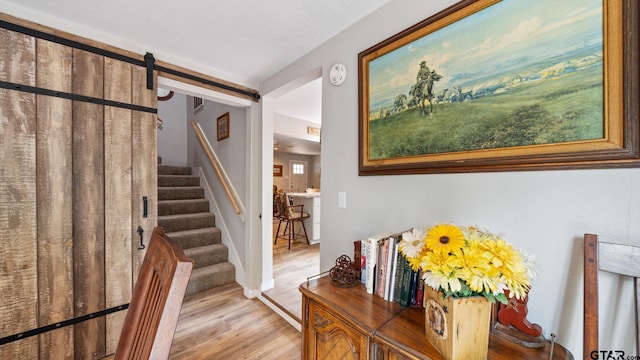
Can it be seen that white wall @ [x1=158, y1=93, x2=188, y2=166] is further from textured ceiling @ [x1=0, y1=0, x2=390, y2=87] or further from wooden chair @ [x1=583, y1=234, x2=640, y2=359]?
wooden chair @ [x1=583, y1=234, x2=640, y2=359]

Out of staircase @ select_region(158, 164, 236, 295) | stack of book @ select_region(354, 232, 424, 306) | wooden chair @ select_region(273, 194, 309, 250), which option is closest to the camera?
stack of book @ select_region(354, 232, 424, 306)

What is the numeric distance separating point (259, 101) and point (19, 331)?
2.32m

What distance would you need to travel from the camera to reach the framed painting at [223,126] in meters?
3.00

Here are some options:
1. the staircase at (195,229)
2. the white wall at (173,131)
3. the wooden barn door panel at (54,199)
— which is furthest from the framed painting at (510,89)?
the white wall at (173,131)

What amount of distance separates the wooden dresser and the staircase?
2013 millimetres

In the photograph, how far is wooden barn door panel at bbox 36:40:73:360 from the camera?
4.56 ft

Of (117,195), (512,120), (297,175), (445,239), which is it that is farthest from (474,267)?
(297,175)

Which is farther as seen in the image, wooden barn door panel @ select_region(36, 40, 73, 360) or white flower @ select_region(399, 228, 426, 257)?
wooden barn door panel @ select_region(36, 40, 73, 360)

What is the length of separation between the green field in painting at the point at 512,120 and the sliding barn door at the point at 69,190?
1.88 meters

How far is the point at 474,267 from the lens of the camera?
2.08ft

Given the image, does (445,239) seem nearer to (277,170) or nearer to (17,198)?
(17,198)

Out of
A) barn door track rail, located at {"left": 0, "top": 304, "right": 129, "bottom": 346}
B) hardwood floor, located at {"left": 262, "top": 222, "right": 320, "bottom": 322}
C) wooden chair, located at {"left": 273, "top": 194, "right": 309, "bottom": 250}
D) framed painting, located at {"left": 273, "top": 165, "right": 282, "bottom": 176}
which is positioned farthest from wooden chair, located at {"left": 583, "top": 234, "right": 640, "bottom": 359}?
framed painting, located at {"left": 273, "top": 165, "right": 282, "bottom": 176}

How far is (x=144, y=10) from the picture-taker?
1.41 metres

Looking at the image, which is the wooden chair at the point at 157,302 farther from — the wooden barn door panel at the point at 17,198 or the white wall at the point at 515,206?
the wooden barn door panel at the point at 17,198
